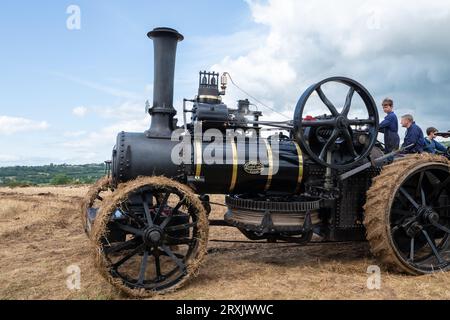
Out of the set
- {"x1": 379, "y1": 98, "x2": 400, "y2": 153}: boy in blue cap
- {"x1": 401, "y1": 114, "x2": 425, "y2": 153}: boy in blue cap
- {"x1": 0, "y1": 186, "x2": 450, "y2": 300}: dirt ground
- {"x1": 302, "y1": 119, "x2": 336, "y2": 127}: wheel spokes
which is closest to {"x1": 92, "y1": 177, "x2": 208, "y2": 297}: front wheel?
{"x1": 0, "y1": 186, "x2": 450, "y2": 300}: dirt ground

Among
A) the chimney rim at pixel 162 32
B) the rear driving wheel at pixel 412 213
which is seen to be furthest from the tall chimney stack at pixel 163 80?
the rear driving wheel at pixel 412 213

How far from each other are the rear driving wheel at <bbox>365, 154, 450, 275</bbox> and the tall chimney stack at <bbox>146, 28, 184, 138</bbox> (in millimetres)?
2658

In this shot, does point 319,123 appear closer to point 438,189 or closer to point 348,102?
point 348,102

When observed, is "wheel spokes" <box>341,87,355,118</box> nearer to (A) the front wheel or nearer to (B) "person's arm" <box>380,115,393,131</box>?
(B) "person's arm" <box>380,115,393,131</box>

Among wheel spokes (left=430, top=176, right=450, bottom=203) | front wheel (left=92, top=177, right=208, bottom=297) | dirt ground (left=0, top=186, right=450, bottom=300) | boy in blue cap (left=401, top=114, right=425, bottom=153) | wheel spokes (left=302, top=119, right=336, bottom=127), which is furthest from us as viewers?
boy in blue cap (left=401, top=114, right=425, bottom=153)

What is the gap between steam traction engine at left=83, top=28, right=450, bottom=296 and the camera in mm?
5012

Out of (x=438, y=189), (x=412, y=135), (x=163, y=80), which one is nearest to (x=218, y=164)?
(x=163, y=80)

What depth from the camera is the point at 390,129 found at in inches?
240

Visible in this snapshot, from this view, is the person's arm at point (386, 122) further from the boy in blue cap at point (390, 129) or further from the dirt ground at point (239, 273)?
the dirt ground at point (239, 273)

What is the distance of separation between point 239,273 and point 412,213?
2328 mm

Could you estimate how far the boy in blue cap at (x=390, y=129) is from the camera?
6.07m

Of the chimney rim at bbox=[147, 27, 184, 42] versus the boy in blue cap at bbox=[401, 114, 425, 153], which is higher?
the chimney rim at bbox=[147, 27, 184, 42]

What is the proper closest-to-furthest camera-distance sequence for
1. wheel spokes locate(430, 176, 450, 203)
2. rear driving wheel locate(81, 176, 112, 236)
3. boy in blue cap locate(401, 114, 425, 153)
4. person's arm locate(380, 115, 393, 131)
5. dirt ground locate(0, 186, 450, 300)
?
dirt ground locate(0, 186, 450, 300) → wheel spokes locate(430, 176, 450, 203) → rear driving wheel locate(81, 176, 112, 236) → person's arm locate(380, 115, 393, 131) → boy in blue cap locate(401, 114, 425, 153)

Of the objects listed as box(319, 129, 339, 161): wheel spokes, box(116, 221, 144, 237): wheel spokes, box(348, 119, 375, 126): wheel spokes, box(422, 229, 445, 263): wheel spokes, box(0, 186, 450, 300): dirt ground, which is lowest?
box(0, 186, 450, 300): dirt ground
